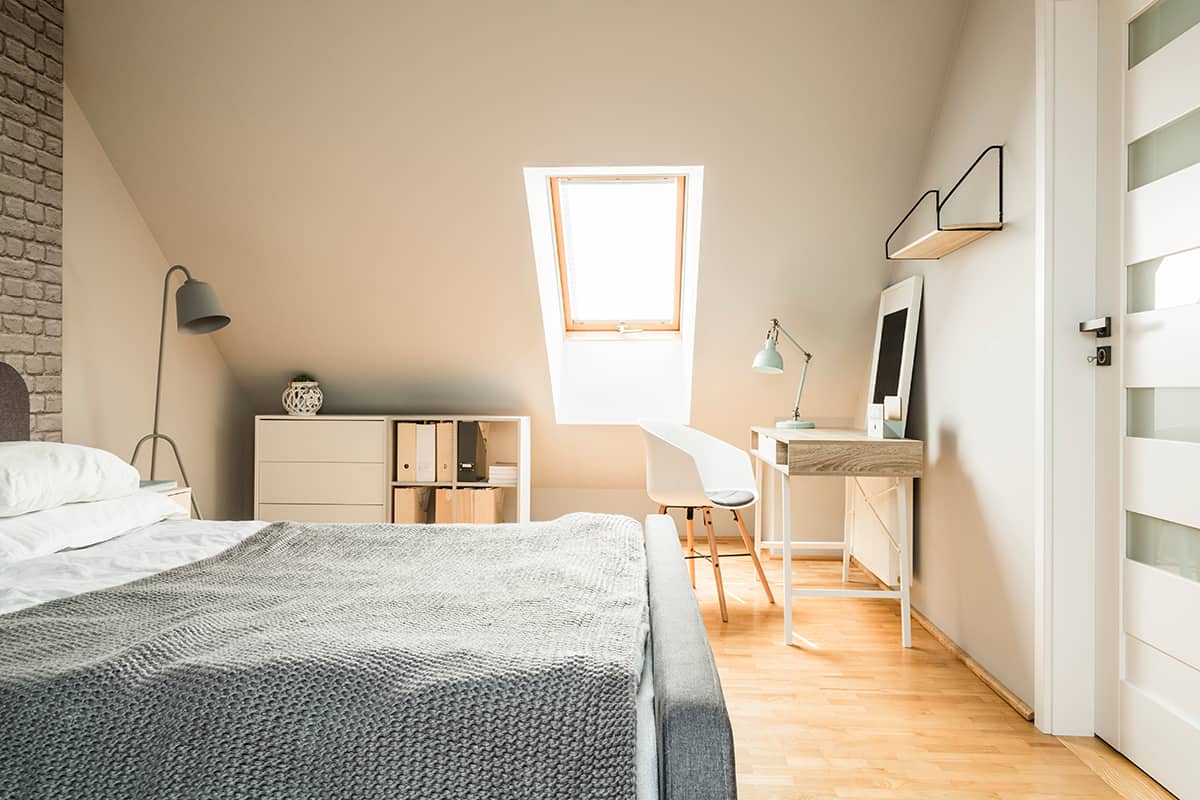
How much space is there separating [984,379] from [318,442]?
327 centimetres

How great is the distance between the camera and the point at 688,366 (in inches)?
179

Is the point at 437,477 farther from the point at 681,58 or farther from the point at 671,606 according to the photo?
the point at 671,606

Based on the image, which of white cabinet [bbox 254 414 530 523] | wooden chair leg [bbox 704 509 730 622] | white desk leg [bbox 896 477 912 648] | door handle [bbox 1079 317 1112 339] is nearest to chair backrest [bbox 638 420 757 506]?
wooden chair leg [bbox 704 509 730 622]

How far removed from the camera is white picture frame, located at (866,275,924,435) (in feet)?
11.5

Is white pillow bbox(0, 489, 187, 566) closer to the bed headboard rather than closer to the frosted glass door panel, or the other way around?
the bed headboard

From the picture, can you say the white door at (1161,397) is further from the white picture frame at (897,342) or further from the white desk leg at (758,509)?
the white desk leg at (758,509)

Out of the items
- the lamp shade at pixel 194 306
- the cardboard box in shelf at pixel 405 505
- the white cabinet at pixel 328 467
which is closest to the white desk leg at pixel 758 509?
the white cabinet at pixel 328 467

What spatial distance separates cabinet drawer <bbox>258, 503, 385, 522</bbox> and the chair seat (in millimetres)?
1857

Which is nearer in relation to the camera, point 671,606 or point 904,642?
point 671,606

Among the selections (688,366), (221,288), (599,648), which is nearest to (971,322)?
(688,366)

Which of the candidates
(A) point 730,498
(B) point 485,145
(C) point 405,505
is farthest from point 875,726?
(C) point 405,505

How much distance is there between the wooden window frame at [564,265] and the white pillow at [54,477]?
238 centimetres

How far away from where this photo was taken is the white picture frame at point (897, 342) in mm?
3494

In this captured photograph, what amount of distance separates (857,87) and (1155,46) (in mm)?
1241
